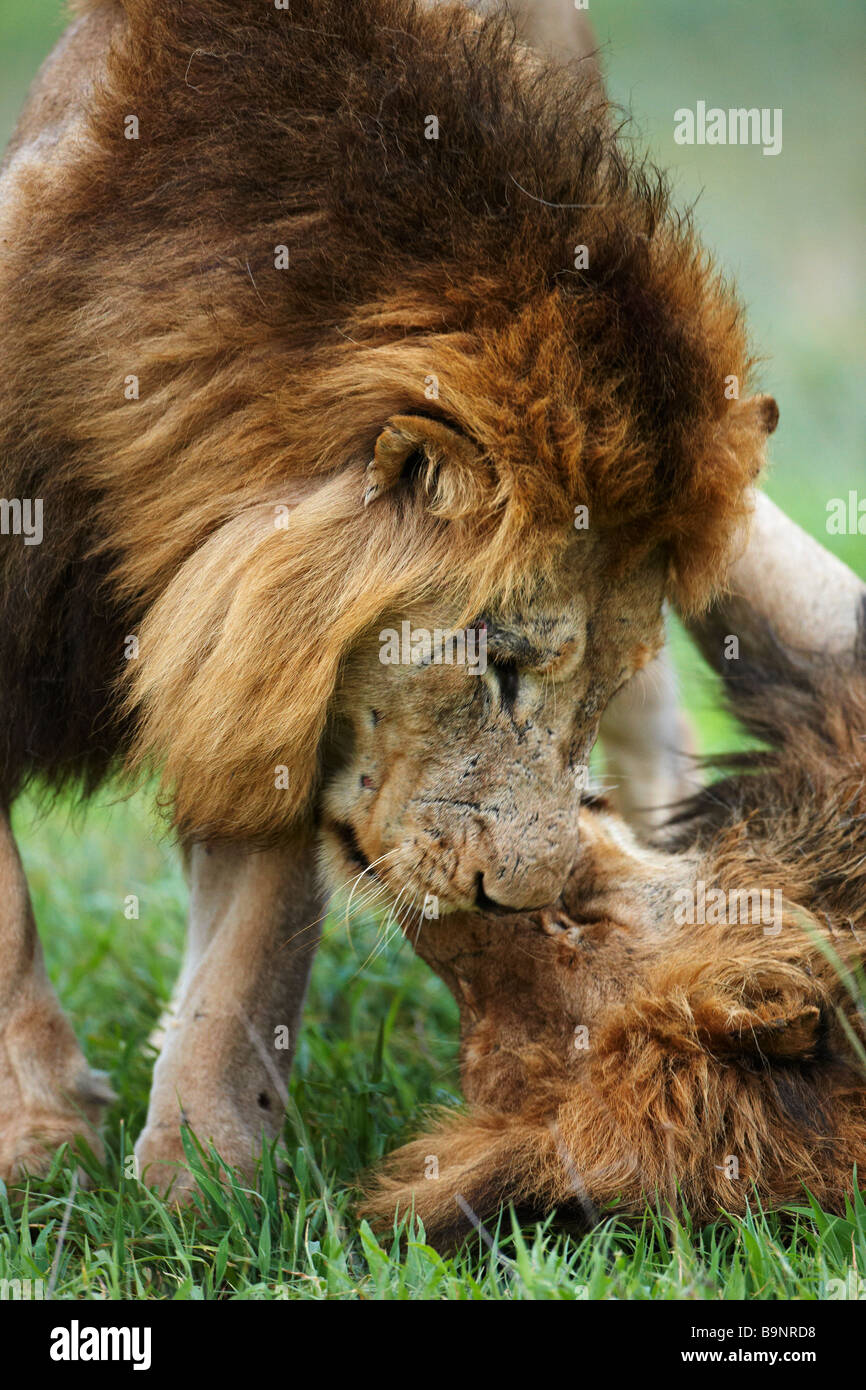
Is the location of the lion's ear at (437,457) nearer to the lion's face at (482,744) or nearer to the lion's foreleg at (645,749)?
the lion's face at (482,744)

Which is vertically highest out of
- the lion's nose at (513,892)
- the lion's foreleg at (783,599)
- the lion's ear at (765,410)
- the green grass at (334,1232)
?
the lion's ear at (765,410)

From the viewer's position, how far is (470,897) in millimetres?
2646

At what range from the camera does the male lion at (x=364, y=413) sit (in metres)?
2.56

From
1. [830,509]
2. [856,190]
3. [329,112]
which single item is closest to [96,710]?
[329,112]

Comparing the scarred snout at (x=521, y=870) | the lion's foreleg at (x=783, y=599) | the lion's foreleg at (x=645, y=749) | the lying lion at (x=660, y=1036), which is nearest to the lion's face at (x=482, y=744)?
the scarred snout at (x=521, y=870)

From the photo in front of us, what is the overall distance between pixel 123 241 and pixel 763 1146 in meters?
1.83

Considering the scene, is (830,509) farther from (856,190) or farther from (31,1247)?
(856,190)

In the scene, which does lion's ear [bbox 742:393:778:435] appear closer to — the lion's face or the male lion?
the male lion

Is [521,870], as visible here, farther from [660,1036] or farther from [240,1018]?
[240,1018]

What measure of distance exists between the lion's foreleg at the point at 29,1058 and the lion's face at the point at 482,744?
0.78 m

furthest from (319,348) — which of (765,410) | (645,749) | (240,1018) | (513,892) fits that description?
(645,749)

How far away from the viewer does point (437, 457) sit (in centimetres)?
254

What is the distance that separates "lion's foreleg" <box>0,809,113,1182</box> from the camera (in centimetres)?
297

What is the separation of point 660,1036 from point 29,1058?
3.92 feet
